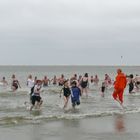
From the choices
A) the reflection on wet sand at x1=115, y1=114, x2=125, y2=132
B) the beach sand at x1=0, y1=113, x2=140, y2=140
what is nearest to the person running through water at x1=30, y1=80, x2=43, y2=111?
the beach sand at x1=0, y1=113, x2=140, y2=140

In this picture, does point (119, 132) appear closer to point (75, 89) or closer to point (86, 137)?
point (86, 137)

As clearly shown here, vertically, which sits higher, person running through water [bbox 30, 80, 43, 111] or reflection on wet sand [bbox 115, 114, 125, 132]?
person running through water [bbox 30, 80, 43, 111]

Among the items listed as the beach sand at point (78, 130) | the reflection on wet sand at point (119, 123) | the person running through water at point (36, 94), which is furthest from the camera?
the person running through water at point (36, 94)

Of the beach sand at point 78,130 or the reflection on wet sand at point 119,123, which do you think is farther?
the reflection on wet sand at point 119,123

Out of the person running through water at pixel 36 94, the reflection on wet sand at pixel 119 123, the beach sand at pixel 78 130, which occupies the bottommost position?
the beach sand at pixel 78 130

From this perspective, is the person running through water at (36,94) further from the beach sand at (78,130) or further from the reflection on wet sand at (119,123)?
the reflection on wet sand at (119,123)

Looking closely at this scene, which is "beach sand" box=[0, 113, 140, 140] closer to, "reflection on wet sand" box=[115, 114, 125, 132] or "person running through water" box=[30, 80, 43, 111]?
"reflection on wet sand" box=[115, 114, 125, 132]

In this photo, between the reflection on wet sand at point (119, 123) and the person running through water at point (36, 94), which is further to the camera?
the person running through water at point (36, 94)

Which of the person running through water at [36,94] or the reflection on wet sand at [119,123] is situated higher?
the person running through water at [36,94]

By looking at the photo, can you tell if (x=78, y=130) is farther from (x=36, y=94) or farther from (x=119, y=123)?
(x=36, y=94)

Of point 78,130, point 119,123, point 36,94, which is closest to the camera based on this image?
point 78,130

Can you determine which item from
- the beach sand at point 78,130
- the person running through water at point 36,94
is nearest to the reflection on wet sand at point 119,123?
the beach sand at point 78,130

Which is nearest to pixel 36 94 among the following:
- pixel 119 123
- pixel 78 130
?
pixel 119 123

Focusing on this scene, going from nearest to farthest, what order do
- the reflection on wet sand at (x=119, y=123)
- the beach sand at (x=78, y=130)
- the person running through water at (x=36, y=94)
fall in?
1. the beach sand at (x=78, y=130)
2. the reflection on wet sand at (x=119, y=123)
3. the person running through water at (x=36, y=94)
